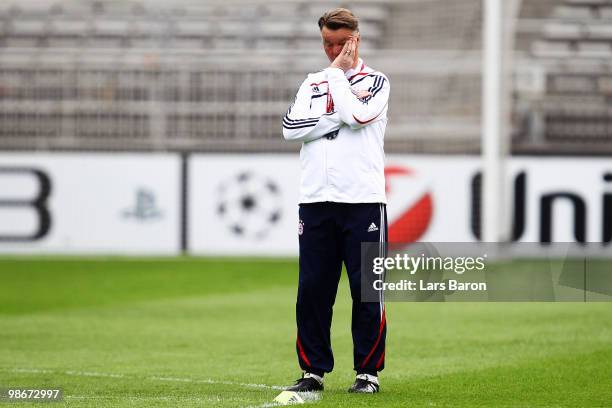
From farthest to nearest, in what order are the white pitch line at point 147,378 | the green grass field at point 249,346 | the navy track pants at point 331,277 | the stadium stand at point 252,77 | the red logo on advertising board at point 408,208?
the stadium stand at point 252,77 < the red logo on advertising board at point 408,208 < the white pitch line at point 147,378 < the green grass field at point 249,346 < the navy track pants at point 331,277

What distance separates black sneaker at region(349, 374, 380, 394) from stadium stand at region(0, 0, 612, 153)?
1169 centimetres

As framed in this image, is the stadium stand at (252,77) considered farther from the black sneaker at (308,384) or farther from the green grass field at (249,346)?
the black sneaker at (308,384)

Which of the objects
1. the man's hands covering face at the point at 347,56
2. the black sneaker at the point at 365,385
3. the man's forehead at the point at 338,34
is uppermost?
the man's forehead at the point at 338,34

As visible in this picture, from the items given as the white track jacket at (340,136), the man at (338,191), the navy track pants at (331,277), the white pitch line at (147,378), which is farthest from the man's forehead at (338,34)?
the white pitch line at (147,378)

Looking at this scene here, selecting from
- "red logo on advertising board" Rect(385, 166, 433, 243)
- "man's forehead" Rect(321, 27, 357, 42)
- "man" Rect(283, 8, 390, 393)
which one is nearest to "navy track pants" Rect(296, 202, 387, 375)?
"man" Rect(283, 8, 390, 393)

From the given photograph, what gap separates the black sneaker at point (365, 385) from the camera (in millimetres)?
5934

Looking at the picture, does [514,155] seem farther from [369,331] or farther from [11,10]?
[369,331]

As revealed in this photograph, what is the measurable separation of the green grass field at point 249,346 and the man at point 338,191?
0.84 ft

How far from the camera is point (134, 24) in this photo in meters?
18.9

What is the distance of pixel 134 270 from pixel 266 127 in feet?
11.4

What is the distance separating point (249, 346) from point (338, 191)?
2.98m

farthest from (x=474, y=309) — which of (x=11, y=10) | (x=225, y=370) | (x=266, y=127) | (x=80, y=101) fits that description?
(x=11, y=10)

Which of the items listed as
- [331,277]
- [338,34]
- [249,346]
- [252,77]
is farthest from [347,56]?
[252,77]

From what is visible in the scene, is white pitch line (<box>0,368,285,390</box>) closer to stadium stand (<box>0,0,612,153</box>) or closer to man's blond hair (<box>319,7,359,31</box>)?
man's blond hair (<box>319,7,359,31</box>)
